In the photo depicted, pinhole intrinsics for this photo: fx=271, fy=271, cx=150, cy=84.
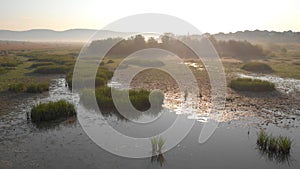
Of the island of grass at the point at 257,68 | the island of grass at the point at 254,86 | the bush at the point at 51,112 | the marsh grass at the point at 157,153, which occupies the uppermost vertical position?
the island of grass at the point at 257,68

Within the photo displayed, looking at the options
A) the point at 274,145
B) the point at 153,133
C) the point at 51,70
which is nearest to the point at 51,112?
the point at 153,133

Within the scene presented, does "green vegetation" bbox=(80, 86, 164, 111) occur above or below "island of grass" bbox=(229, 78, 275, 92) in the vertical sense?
below

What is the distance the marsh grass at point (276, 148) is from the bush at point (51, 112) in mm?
11083

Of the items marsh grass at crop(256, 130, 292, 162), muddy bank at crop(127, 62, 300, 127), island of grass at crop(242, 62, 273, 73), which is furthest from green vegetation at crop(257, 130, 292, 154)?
island of grass at crop(242, 62, 273, 73)

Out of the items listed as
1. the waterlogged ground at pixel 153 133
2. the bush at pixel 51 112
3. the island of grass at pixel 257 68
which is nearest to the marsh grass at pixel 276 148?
the waterlogged ground at pixel 153 133

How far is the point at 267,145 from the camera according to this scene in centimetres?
1240

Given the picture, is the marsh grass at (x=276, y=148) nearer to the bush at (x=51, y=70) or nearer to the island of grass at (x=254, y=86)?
the island of grass at (x=254, y=86)

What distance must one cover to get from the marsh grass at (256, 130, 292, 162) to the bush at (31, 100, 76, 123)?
11.1 m

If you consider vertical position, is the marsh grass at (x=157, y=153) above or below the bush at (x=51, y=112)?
below

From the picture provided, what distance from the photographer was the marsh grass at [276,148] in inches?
452

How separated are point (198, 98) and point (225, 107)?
3.28m

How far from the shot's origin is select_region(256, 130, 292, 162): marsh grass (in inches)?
452

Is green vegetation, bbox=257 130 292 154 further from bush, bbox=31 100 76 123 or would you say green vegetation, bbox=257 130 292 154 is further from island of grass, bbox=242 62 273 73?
island of grass, bbox=242 62 273 73

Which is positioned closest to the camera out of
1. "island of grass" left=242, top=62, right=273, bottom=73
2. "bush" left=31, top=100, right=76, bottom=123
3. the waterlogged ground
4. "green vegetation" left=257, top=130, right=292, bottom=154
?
the waterlogged ground
